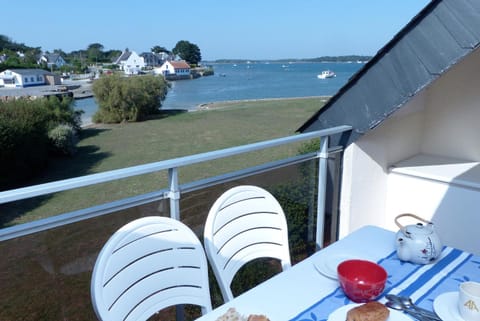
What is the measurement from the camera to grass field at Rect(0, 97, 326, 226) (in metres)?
12.7

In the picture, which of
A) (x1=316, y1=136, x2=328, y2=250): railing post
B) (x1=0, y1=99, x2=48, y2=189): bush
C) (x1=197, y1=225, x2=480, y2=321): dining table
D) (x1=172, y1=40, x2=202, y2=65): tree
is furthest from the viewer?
(x1=172, y1=40, x2=202, y2=65): tree

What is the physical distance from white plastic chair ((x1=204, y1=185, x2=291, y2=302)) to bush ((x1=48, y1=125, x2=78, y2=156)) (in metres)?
17.5

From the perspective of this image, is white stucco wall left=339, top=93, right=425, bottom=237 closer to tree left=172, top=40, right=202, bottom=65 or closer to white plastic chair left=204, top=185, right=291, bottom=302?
white plastic chair left=204, top=185, right=291, bottom=302

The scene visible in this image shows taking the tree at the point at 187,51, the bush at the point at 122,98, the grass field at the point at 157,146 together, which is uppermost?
the tree at the point at 187,51

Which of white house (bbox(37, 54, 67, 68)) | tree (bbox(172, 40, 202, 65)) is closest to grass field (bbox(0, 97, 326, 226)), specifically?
white house (bbox(37, 54, 67, 68))

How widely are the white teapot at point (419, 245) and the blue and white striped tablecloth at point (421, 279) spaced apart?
2cm

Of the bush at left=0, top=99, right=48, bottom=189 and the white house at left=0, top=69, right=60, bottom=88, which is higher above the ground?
the white house at left=0, top=69, right=60, bottom=88

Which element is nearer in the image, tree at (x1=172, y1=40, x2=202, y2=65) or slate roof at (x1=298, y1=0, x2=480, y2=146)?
slate roof at (x1=298, y1=0, x2=480, y2=146)

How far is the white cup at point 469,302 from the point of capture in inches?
31.5

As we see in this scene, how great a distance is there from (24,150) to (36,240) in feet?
48.8

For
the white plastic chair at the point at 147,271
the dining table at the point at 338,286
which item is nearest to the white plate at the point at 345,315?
the dining table at the point at 338,286

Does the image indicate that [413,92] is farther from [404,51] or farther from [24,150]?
[24,150]

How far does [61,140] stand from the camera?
16938mm

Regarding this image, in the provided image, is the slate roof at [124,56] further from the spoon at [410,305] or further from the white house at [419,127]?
the spoon at [410,305]
